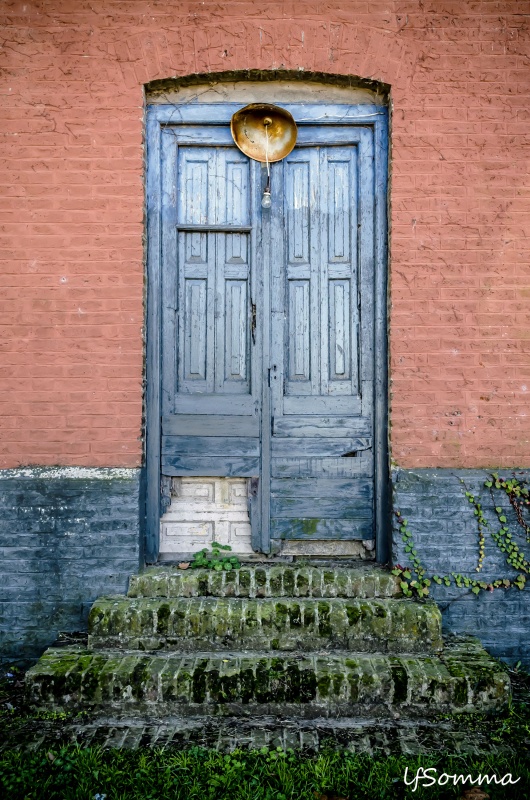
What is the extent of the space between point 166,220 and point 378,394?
71.1 inches

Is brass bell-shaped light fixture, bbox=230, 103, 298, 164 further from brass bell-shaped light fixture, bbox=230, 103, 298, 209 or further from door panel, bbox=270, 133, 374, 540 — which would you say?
door panel, bbox=270, 133, 374, 540

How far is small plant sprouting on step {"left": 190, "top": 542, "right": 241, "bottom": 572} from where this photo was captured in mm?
3660

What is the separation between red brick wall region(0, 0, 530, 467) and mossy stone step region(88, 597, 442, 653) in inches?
Answer: 36.1

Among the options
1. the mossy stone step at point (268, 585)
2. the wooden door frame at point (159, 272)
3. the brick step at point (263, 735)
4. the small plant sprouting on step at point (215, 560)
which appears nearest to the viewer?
the brick step at point (263, 735)

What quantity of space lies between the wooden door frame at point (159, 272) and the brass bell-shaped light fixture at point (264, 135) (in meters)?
0.12

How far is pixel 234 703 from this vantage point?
2.96 m

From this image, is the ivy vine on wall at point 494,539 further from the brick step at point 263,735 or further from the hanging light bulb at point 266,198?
the hanging light bulb at point 266,198

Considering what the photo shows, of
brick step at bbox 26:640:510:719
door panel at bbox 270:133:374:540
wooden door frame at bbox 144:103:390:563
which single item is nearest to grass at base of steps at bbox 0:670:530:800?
brick step at bbox 26:640:510:719

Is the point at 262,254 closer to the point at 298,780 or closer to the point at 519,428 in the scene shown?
the point at 519,428

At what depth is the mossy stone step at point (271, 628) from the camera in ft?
10.7

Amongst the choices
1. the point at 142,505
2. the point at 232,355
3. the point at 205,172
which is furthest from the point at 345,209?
the point at 142,505

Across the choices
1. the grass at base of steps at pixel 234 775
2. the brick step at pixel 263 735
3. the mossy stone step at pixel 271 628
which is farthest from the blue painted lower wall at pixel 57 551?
the grass at base of steps at pixel 234 775

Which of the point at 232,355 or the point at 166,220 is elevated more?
the point at 166,220

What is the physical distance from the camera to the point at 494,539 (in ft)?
11.7
